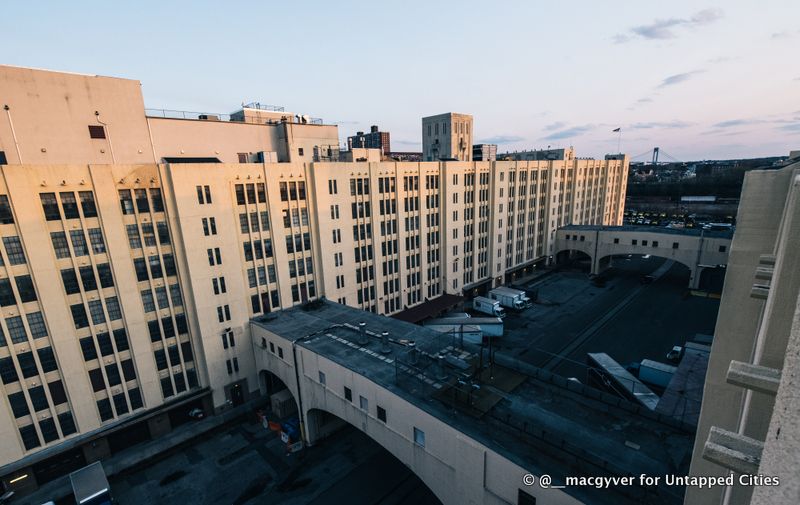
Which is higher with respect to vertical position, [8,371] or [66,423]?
[8,371]

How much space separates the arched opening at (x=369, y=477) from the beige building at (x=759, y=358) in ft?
83.5

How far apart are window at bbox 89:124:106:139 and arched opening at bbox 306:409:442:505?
38.1m

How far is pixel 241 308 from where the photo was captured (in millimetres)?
43188

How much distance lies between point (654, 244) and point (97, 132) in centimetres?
10252

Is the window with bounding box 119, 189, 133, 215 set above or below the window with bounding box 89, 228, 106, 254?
above

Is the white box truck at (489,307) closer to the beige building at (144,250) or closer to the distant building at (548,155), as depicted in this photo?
the beige building at (144,250)

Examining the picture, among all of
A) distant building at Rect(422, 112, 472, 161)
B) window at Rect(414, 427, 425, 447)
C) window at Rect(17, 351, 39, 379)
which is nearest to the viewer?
window at Rect(414, 427, 425, 447)

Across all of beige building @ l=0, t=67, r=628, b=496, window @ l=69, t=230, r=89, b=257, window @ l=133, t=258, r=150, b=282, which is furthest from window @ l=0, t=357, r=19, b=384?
window @ l=133, t=258, r=150, b=282

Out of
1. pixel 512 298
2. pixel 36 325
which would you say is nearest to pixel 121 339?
pixel 36 325

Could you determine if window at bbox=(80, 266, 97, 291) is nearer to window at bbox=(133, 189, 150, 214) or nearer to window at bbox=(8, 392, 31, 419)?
window at bbox=(133, 189, 150, 214)

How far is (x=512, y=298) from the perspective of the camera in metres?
70.8

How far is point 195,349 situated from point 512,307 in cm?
5528

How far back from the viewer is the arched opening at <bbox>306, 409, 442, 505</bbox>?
31.7 m

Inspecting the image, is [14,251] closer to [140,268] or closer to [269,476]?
[140,268]
